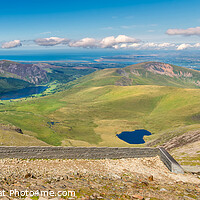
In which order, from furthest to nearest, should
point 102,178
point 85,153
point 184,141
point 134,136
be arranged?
point 134,136
point 184,141
point 85,153
point 102,178

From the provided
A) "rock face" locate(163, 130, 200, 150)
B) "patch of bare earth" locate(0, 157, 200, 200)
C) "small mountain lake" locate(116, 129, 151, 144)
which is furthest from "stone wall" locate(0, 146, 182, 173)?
"small mountain lake" locate(116, 129, 151, 144)

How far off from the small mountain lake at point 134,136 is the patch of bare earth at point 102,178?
126502 millimetres

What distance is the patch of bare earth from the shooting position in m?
22.5

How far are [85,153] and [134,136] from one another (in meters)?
144

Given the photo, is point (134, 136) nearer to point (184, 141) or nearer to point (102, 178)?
point (184, 141)

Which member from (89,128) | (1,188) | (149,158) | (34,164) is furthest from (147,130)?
(1,188)

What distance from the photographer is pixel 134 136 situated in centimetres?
17538

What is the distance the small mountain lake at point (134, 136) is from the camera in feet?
534

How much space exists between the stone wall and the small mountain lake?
123 meters

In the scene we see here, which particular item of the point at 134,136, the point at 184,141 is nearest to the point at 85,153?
the point at 184,141

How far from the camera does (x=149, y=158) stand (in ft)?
130

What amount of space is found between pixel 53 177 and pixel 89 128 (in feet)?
537

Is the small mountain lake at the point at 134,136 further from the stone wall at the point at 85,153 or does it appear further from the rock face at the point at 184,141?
the stone wall at the point at 85,153

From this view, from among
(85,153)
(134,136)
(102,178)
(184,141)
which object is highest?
(85,153)
